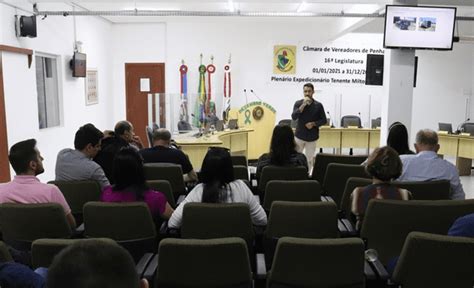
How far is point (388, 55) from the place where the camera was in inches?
245

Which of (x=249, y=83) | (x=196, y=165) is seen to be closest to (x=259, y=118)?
(x=249, y=83)

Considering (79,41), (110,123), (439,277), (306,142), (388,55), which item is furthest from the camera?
(110,123)

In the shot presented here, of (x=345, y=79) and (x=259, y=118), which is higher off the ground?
(x=345, y=79)

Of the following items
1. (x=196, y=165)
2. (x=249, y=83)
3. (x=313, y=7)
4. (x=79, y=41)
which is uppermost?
(x=313, y=7)

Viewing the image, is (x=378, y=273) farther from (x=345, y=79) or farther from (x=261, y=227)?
(x=345, y=79)

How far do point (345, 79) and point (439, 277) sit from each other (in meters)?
8.94

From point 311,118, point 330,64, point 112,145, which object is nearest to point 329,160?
point 112,145

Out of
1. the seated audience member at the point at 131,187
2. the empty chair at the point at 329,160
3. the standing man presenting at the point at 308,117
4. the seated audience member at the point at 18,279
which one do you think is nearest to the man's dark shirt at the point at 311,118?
the standing man presenting at the point at 308,117

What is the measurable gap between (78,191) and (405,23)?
14.5 ft

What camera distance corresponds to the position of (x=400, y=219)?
2.59 meters

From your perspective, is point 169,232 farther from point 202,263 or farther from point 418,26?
point 418,26

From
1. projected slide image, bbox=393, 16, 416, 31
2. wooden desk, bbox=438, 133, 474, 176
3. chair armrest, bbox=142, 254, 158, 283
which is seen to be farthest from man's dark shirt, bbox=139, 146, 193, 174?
wooden desk, bbox=438, 133, 474, 176

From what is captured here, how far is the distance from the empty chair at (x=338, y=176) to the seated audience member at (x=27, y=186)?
225cm

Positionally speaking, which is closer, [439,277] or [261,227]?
[439,277]
